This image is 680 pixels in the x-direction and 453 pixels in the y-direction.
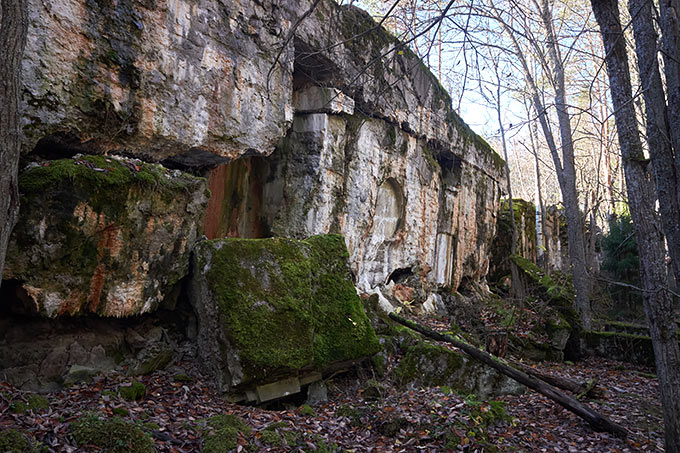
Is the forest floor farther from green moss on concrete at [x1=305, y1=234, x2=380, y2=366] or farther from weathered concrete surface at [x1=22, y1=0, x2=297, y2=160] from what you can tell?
weathered concrete surface at [x1=22, y1=0, x2=297, y2=160]

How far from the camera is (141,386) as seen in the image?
4.02 m

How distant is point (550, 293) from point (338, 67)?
7220mm

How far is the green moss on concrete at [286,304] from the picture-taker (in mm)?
4500

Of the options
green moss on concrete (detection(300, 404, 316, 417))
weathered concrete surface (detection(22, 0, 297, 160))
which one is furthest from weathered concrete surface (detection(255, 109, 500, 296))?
green moss on concrete (detection(300, 404, 316, 417))

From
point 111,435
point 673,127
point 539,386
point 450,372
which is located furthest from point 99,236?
point 539,386

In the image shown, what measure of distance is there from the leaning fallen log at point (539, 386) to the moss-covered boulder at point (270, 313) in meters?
1.53

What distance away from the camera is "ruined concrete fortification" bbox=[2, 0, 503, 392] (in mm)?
3883

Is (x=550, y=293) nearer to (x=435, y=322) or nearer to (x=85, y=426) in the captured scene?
(x=435, y=322)

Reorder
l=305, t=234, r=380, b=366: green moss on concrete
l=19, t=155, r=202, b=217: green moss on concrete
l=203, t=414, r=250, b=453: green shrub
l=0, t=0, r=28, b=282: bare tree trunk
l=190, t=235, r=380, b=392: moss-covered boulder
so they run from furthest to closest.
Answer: l=305, t=234, r=380, b=366: green moss on concrete, l=190, t=235, r=380, b=392: moss-covered boulder, l=19, t=155, r=202, b=217: green moss on concrete, l=203, t=414, r=250, b=453: green shrub, l=0, t=0, r=28, b=282: bare tree trunk

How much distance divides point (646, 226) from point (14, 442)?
17.9 feet

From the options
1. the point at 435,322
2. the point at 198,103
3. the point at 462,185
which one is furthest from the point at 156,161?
the point at 462,185

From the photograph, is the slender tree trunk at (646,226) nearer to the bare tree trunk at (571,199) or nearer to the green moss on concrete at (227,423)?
the green moss on concrete at (227,423)

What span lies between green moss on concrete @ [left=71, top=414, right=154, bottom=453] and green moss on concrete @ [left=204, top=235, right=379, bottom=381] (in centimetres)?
130

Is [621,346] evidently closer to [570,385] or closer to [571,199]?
[571,199]
